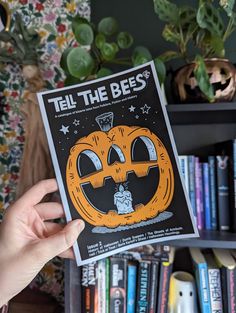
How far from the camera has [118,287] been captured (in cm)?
79

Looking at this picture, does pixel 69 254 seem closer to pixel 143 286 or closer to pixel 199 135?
pixel 143 286

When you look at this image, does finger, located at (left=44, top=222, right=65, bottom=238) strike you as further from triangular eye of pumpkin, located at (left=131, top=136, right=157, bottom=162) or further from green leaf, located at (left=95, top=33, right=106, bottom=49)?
green leaf, located at (left=95, top=33, right=106, bottom=49)

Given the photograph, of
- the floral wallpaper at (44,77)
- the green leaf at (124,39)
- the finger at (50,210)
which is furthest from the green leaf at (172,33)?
the finger at (50,210)

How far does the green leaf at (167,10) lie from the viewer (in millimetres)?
→ 730

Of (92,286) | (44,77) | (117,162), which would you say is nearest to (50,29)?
(44,77)

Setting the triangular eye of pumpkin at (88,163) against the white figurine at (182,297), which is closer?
the triangular eye of pumpkin at (88,163)

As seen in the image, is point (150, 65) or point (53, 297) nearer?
point (150, 65)

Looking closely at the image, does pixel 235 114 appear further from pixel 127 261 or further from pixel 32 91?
pixel 32 91

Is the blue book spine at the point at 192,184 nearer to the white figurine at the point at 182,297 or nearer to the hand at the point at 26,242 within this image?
the white figurine at the point at 182,297

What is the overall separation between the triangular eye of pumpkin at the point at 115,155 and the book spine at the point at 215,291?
418 millimetres

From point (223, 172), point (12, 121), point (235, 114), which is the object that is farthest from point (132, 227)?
point (12, 121)

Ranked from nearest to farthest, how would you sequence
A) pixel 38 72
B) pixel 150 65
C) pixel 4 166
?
1. pixel 150 65
2. pixel 38 72
3. pixel 4 166

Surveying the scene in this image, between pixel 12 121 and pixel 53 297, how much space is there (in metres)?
0.75

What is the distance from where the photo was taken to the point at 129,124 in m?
0.68
